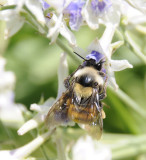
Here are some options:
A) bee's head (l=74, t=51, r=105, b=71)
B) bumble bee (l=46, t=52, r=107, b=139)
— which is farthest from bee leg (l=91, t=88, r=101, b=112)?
bee's head (l=74, t=51, r=105, b=71)

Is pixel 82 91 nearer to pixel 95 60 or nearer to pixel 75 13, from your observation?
pixel 95 60

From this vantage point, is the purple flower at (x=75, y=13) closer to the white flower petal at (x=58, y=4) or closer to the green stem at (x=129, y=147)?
the white flower petal at (x=58, y=4)

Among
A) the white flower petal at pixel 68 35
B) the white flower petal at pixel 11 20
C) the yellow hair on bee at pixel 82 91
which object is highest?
the white flower petal at pixel 11 20

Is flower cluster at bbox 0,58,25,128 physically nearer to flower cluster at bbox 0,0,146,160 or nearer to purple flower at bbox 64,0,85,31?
flower cluster at bbox 0,0,146,160

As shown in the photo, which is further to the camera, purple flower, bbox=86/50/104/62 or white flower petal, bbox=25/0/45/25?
purple flower, bbox=86/50/104/62

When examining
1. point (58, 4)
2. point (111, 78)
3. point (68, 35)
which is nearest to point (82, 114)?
point (111, 78)

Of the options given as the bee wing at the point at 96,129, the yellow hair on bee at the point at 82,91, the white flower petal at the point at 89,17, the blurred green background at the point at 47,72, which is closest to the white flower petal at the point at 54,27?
the white flower petal at the point at 89,17
